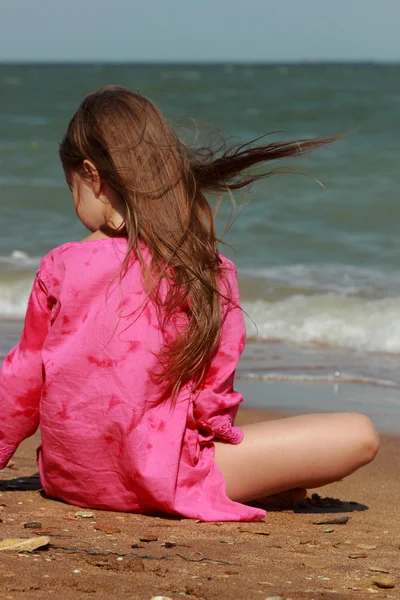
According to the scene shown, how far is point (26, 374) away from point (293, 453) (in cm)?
79

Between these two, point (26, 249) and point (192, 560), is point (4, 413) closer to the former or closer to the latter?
point (192, 560)

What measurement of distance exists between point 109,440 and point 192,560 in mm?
508

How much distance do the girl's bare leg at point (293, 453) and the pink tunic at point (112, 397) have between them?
0.06 m

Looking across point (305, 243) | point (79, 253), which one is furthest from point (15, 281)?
point (79, 253)

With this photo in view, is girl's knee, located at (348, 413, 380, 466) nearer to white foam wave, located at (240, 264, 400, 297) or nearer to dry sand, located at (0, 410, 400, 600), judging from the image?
dry sand, located at (0, 410, 400, 600)

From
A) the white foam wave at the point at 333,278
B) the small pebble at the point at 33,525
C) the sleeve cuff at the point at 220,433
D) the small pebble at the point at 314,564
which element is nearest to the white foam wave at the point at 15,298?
the white foam wave at the point at 333,278

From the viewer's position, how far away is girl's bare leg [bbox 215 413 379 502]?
8.87ft

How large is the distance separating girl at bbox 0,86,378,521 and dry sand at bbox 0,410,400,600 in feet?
0.40

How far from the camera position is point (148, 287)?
2.58 meters

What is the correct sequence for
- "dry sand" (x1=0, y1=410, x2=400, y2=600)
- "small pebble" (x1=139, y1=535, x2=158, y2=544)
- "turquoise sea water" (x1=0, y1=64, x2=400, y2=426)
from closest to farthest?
"dry sand" (x1=0, y1=410, x2=400, y2=600) < "small pebble" (x1=139, y1=535, x2=158, y2=544) < "turquoise sea water" (x1=0, y1=64, x2=400, y2=426)

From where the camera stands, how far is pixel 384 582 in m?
2.10

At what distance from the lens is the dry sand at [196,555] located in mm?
1964

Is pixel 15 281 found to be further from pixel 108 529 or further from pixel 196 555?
pixel 196 555

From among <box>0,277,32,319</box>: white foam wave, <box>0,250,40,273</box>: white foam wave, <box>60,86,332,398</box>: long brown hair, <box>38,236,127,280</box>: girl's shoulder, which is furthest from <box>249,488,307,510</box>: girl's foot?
<box>0,250,40,273</box>: white foam wave
